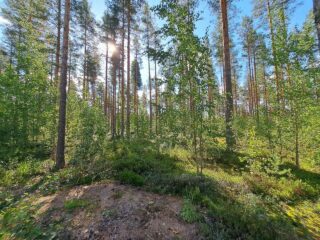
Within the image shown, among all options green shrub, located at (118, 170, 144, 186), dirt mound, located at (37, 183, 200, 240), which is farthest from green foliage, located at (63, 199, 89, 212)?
green shrub, located at (118, 170, 144, 186)

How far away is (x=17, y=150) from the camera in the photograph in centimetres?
1131

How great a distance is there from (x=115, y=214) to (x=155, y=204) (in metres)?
0.89

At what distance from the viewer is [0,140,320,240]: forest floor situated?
4070 millimetres

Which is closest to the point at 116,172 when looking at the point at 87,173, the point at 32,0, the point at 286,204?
the point at 87,173

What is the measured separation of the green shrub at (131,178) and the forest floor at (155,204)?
23 mm

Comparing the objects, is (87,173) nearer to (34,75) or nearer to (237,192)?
(237,192)

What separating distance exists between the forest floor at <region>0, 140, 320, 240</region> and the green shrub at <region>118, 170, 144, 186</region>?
0.02 meters

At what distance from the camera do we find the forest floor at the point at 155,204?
160 inches

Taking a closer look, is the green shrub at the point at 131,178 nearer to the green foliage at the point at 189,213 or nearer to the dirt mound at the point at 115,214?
the dirt mound at the point at 115,214

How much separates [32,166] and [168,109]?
21.6 ft

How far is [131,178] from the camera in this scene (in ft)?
19.7

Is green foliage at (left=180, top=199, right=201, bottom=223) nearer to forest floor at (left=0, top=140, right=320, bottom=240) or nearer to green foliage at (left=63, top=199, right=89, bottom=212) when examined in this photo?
forest floor at (left=0, top=140, right=320, bottom=240)

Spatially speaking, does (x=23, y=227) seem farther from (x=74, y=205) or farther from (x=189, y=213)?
(x=189, y=213)

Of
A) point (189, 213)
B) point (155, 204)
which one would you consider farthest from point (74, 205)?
point (189, 213)
